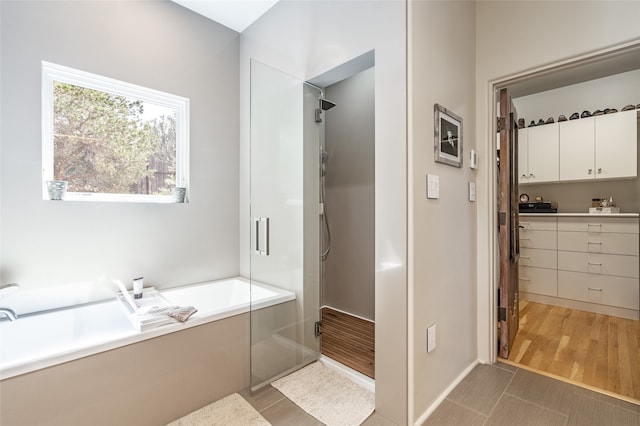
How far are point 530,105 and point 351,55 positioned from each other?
3.60 meters

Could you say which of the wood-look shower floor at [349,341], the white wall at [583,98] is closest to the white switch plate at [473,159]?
the wood-look shower floor at [349,341]

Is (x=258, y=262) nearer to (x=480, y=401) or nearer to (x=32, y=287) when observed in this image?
(x=32, y=287)

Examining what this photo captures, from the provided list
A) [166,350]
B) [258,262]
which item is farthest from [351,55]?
[166,350]

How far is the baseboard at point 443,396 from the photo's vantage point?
1.59m

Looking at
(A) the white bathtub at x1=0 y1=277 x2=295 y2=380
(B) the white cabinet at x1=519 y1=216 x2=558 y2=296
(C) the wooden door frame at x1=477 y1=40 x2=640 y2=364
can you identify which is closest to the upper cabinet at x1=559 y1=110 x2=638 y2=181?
(B) the white cabinet at x1=519 y1=216 x2=558 y2=296

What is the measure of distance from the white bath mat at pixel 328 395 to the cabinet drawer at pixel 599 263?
3137mm

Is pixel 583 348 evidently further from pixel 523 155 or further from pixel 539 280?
pixel 523 155

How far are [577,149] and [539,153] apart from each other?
374mm

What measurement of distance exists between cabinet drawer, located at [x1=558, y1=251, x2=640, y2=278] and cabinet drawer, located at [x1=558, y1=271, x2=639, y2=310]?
6cm

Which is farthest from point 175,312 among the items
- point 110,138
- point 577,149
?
point 577,149

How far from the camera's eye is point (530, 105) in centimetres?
407

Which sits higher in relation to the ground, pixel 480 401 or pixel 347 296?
pixel 347 296

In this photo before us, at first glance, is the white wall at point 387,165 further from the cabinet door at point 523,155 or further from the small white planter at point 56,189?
the cabinet door at point 523,155

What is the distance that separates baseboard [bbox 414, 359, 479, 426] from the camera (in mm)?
1594
